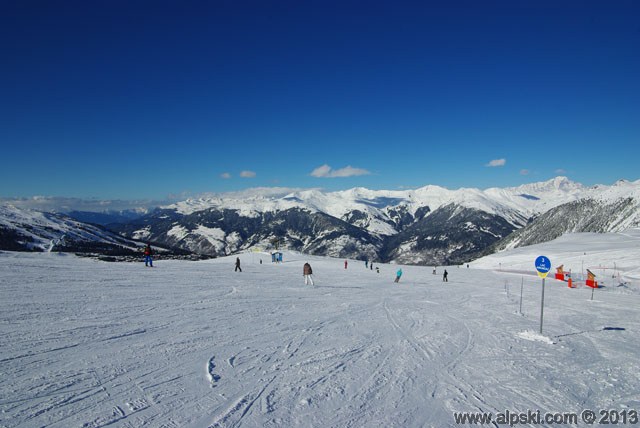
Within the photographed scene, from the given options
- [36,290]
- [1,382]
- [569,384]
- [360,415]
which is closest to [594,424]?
→ [569,384]

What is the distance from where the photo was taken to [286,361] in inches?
375

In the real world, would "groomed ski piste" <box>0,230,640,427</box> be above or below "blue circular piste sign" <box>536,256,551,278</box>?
below

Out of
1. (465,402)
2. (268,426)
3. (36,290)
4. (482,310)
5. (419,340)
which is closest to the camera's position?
(268,426)

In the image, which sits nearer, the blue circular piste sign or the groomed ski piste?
the groomed ski piste

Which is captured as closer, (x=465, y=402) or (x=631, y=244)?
(x=465, y=402)

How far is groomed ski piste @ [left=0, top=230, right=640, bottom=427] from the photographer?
6695mm

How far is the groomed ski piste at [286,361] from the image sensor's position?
6.70 meters

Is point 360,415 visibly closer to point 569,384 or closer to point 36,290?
point 569,384

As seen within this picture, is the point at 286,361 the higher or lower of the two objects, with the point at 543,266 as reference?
lower

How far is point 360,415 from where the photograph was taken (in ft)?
22.2

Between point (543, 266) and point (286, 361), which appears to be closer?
point (286, 361)

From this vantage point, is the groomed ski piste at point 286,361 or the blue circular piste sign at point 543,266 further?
the blue circular piste sign at point 543,266

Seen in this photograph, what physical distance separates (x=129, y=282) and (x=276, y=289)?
31.1 ft

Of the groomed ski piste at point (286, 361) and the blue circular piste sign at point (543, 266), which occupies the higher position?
the blue circular piste sign at point (543, 266)
